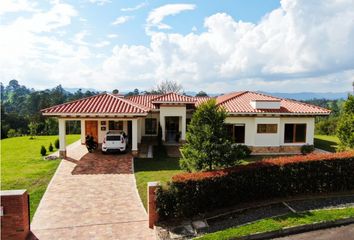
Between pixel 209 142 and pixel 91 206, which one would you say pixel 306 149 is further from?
pixel 91 206

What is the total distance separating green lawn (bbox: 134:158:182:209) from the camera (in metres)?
16.2

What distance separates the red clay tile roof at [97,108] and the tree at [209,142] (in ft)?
26.9

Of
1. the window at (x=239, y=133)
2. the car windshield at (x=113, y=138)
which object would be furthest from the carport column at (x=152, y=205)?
the window at (x=239, y=133)

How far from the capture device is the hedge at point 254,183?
11398 millimetres

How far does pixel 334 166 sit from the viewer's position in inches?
A: 532

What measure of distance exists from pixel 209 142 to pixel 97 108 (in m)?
11.3

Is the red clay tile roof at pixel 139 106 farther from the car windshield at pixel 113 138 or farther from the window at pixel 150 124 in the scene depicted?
the car windshield at pixel 113 138

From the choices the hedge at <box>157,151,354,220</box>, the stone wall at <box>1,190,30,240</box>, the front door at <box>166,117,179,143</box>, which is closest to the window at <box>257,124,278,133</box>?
the front door at <box>166,117,179,143</box>

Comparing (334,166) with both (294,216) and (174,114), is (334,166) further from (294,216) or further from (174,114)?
(174,114)

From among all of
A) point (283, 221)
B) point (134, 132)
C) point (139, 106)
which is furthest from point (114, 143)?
point (283, 221)

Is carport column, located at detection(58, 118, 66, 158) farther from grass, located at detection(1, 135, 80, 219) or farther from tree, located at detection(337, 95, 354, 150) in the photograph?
Answer: tree, located at detection(337, 95, 354, 150)

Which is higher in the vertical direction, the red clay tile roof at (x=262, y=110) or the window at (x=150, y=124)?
the red clay tile roof at (x=262, y=110)

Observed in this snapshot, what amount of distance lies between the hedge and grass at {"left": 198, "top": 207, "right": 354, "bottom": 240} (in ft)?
5.59

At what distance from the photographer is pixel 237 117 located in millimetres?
24953
